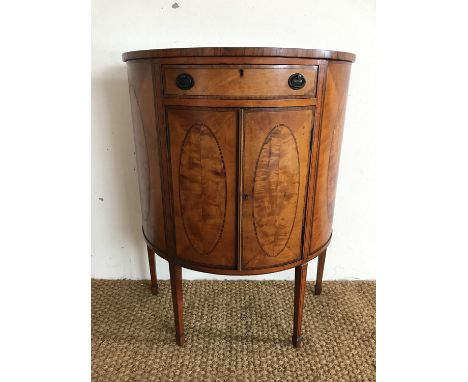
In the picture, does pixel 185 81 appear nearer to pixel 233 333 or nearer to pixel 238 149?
pixel 238 149

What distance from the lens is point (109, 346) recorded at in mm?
1410

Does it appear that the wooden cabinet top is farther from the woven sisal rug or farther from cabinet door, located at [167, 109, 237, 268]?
the woven sisal rug

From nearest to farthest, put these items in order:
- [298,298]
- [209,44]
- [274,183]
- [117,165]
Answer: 1. [274,183]
2. [298,298]
3. [209,44]
4. [117,165]

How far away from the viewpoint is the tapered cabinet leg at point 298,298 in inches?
50.5

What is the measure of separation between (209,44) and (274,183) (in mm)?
686

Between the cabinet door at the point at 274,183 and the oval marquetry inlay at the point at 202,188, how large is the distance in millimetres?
77

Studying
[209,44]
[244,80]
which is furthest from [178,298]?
[209,44]

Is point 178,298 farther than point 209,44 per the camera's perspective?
No

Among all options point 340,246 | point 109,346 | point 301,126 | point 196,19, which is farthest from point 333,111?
point 109,346

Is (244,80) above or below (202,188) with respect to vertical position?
above

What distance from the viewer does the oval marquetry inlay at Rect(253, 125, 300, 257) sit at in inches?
41.6

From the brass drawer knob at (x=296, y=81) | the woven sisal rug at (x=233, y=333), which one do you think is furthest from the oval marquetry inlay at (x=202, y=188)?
the woven sisal rug at (x=233, y=333)

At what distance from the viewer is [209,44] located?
4.75 ft

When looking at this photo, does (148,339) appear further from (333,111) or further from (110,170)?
(333,111)
